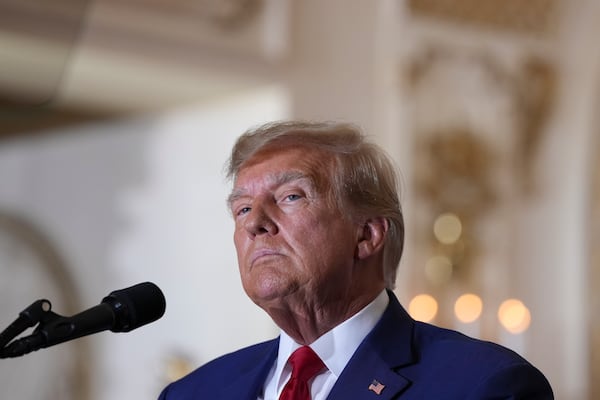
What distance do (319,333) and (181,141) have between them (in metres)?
3.57

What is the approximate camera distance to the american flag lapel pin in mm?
2322

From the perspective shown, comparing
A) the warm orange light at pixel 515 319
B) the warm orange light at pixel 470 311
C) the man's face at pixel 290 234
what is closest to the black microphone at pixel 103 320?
the man's face at pixel 290 234

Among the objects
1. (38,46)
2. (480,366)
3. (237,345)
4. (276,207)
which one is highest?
(38,46)

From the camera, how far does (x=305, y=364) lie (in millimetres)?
2436

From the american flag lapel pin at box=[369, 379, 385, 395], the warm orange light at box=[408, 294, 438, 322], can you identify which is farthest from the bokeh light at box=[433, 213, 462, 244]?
the american flag lapel pin at box=[369, 379, 385, 395]

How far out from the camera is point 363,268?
2.57 metres

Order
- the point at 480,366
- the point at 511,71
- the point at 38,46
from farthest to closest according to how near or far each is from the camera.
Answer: the point at 511,71
the point at 38,46
the point at 480,366

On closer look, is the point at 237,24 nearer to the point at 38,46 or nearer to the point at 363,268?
the point at 38,46

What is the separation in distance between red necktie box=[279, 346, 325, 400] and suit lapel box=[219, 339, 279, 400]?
0.38ft

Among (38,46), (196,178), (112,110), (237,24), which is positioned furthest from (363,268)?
(112,110)

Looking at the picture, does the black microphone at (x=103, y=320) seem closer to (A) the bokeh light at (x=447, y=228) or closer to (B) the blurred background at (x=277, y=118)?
(B) the blurred background at (x=277, y=118)

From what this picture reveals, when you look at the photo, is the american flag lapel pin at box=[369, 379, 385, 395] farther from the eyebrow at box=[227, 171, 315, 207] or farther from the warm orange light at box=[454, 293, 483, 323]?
the warm orange light at box=[454, 293, 483, 323]

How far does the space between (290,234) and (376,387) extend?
362 mm

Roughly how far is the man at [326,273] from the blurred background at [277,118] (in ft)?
8.68
